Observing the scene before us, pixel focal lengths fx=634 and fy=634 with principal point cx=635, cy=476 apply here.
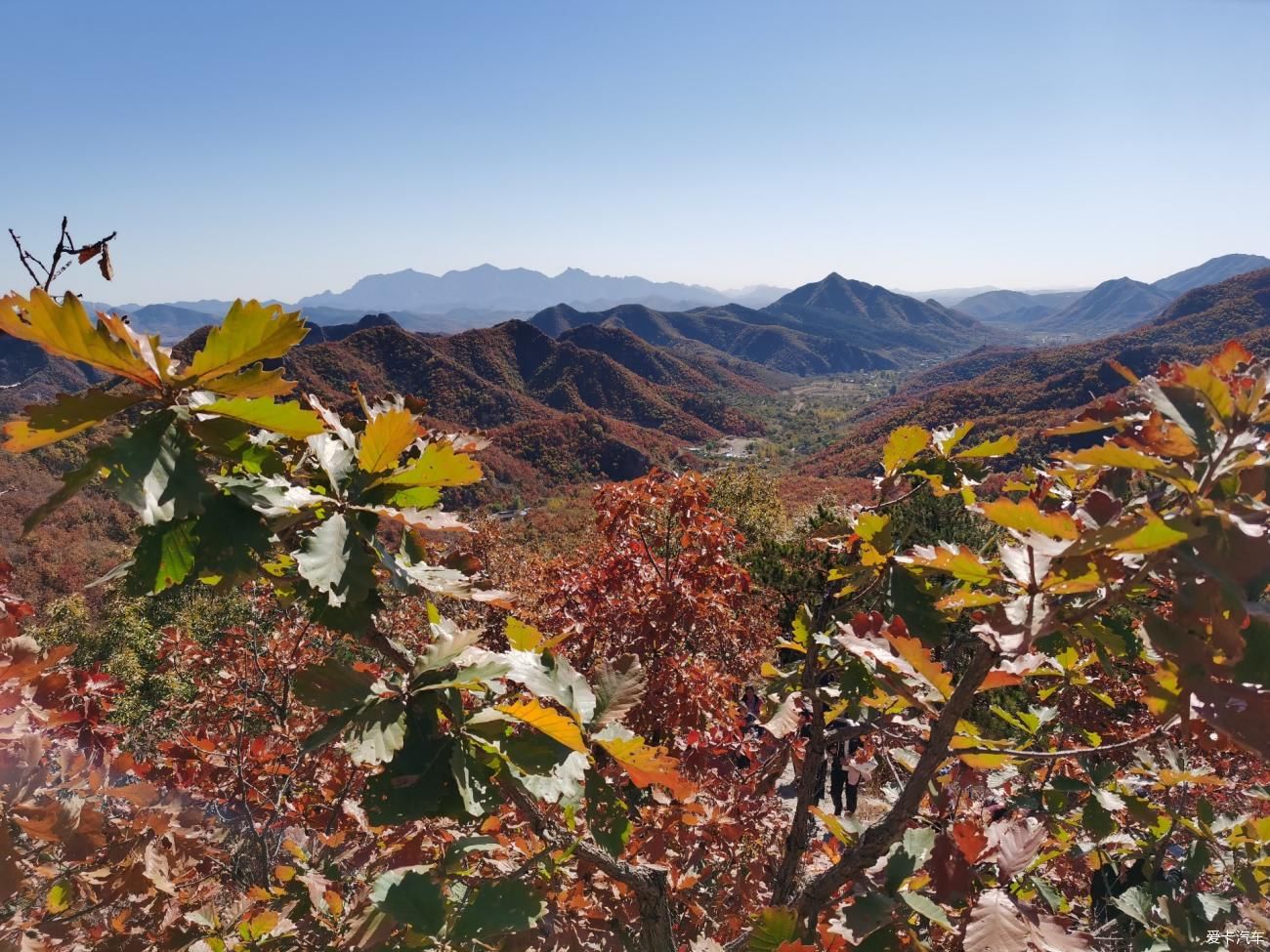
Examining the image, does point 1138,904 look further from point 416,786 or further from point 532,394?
point 532,394

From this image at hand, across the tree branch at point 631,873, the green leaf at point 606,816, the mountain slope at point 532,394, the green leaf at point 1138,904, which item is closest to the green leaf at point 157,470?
the tree branch at point 631,873

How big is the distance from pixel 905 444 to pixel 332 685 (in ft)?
4.85

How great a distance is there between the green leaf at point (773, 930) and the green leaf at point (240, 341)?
1.35 meters

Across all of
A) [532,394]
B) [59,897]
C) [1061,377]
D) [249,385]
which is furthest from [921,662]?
[532,394]

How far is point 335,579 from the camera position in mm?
919

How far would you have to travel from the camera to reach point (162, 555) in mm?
915

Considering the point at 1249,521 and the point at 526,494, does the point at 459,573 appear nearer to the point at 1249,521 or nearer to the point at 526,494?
the point at 1249,521

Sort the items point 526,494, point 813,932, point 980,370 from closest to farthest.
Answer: point 813,932 → point 526,494 → point 980,370

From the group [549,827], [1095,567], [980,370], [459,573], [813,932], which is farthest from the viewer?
[980,370]

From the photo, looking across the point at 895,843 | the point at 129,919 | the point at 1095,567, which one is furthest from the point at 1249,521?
the point at 129,919

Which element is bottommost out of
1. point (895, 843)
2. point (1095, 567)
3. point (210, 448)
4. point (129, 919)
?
point (129, 919)

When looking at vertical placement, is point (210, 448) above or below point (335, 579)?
above

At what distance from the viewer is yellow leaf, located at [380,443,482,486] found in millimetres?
1035

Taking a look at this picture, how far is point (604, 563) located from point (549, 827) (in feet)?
10.5
